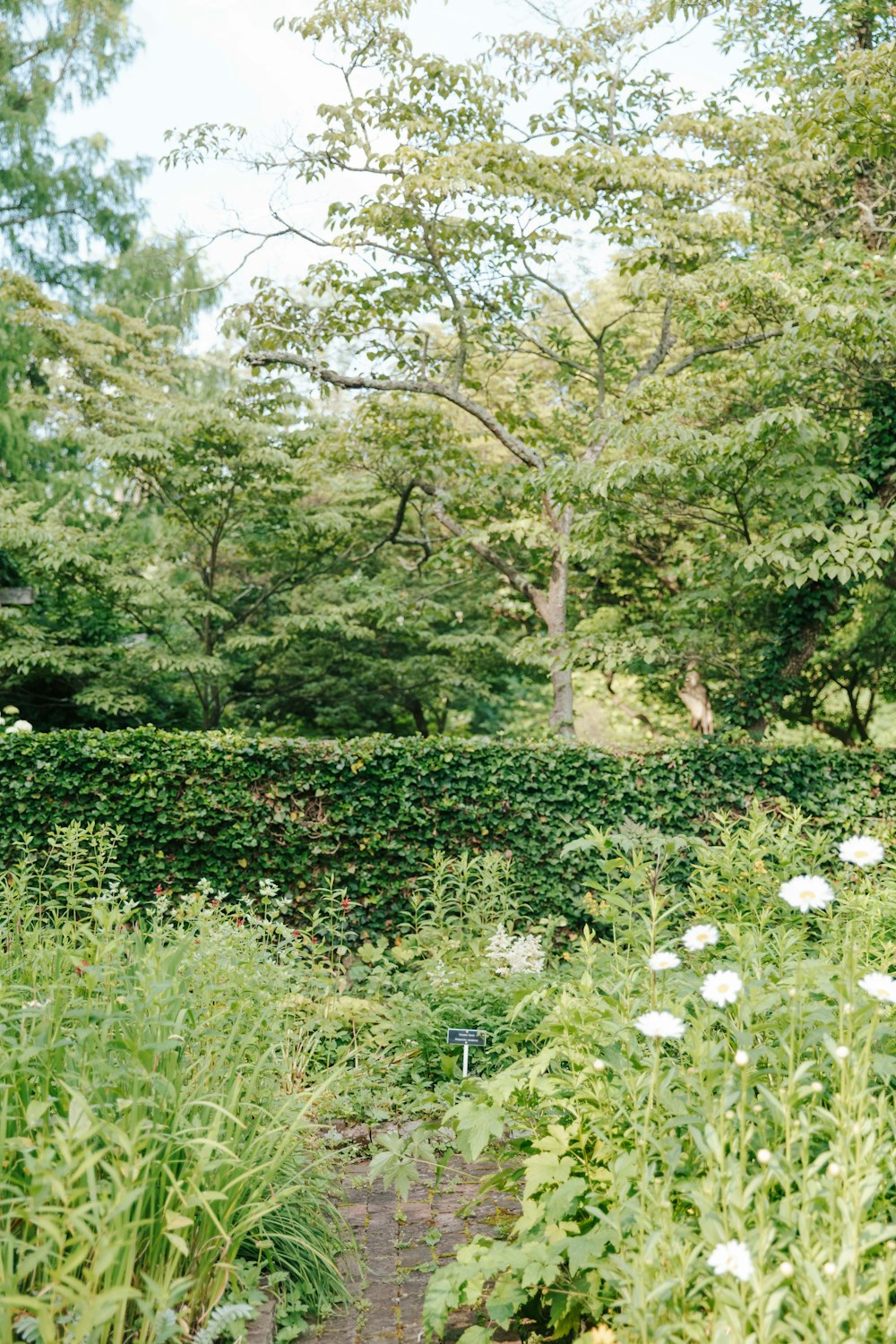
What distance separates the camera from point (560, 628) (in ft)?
33.3

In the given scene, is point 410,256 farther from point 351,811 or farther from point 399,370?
point 351,811

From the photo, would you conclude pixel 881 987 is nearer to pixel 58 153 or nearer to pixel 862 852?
pixel 862 852

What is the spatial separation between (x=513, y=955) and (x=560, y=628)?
5694 mm

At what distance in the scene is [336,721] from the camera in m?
12.7

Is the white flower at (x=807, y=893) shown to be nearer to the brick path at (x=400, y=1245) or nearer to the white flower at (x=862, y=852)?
the white flower at (x=862, y=852)

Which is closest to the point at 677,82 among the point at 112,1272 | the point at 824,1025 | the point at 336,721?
the point at 336,721

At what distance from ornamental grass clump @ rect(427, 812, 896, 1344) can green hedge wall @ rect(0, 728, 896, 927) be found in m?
3.48

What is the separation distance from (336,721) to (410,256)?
5.62 metres

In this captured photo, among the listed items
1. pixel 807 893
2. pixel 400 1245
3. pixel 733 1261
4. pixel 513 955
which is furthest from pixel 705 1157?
pixel 513 955

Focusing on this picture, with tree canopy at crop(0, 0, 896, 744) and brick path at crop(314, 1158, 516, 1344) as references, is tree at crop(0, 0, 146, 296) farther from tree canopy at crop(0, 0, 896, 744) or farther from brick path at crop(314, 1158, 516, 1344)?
brick path at crop(314, 1158, 516, 1344)

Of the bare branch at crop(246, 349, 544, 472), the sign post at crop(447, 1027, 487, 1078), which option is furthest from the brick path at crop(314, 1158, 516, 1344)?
the bare branch at crop(246, 349, 544, 472)

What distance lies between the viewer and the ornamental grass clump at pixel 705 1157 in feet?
5.66

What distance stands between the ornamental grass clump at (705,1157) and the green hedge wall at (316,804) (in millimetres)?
3478

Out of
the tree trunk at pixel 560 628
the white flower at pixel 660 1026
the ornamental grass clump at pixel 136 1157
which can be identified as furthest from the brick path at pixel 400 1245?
the tree trunk at pixel 560 628
